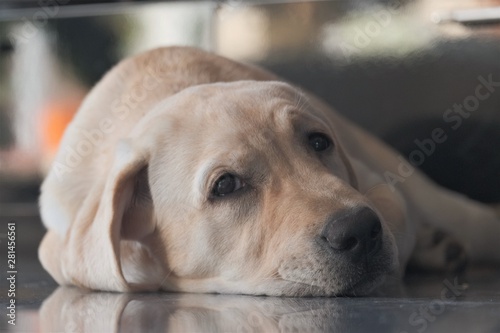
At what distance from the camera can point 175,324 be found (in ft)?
7.50

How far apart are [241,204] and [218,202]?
0.08m

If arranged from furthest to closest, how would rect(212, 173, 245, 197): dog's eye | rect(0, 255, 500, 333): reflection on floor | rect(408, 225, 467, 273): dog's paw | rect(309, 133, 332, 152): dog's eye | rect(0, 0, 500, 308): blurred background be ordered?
rect(0, 0, 500, 308): blurred background → rect(408, 225, 467, 273): dog's paw → rect(309, 133, 332, 152): dog's eye → rect(212, 173, 245, 197): dog's eye → rect(0, 255, 500, 333): reflection on floor

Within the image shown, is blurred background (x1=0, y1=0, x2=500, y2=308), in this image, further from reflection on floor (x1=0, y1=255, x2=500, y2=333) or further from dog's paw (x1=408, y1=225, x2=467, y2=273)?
reflection on floor (x1=0, y1=255, x2=500, y2=333)

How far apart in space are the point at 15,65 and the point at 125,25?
725 mm

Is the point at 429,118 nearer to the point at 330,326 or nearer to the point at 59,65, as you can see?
the point at 59,65

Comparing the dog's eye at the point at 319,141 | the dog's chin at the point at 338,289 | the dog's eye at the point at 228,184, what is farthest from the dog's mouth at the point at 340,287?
the dog's eye at the point at 319,141

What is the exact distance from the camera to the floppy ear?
286 centimetres

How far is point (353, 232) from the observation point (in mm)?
A: 2492

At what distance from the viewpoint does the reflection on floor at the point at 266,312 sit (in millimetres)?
2178

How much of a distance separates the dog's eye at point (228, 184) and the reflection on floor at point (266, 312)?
0.32 metres

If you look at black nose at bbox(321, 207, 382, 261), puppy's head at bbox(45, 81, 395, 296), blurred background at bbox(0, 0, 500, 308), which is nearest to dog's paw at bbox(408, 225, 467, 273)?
puppy's head at bbox(45, 81, 395, 296)

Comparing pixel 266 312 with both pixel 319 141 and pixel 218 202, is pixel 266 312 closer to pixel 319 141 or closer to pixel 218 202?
pixel 218 202

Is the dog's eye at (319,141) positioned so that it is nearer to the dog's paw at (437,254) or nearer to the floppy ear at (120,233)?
the floppy ear at (120,233)

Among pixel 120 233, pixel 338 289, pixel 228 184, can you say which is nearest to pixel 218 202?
pixel 228 184
